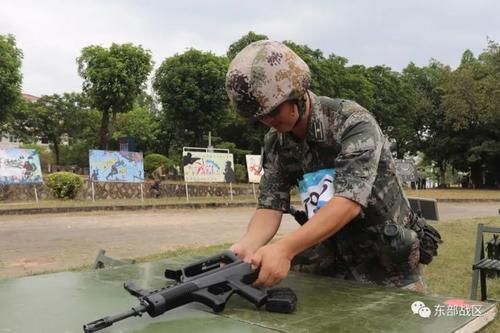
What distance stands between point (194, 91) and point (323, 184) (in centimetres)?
2204

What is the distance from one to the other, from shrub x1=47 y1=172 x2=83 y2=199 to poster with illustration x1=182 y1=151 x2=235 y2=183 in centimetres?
338

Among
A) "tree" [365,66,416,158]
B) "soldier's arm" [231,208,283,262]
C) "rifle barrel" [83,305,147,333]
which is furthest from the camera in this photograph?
"tree" [365,66,416,158]

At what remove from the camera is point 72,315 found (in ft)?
4.55

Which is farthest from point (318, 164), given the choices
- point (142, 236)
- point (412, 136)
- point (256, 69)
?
point (412, 136)

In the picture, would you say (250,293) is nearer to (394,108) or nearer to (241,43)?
(241,43)

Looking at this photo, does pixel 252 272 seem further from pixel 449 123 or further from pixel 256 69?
pixel 449 123

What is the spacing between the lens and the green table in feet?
4.24

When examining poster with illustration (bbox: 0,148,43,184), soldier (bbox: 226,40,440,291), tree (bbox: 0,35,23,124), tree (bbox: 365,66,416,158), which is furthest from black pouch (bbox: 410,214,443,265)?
tree (bbox: 365,66,416,158)

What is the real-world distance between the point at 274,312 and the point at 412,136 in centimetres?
3720

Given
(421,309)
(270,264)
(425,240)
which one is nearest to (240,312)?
(270,264)

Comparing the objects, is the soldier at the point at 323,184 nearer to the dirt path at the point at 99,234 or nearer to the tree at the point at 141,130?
the dirt path at the point at 99,234

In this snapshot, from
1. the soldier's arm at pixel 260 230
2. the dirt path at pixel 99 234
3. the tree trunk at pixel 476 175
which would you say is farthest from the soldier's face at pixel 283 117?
the tree trunk at pixel 476 175

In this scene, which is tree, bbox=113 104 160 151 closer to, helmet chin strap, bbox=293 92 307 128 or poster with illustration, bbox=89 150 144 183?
poster with illustration, bbox=89 150 144 183

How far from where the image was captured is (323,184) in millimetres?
1957
